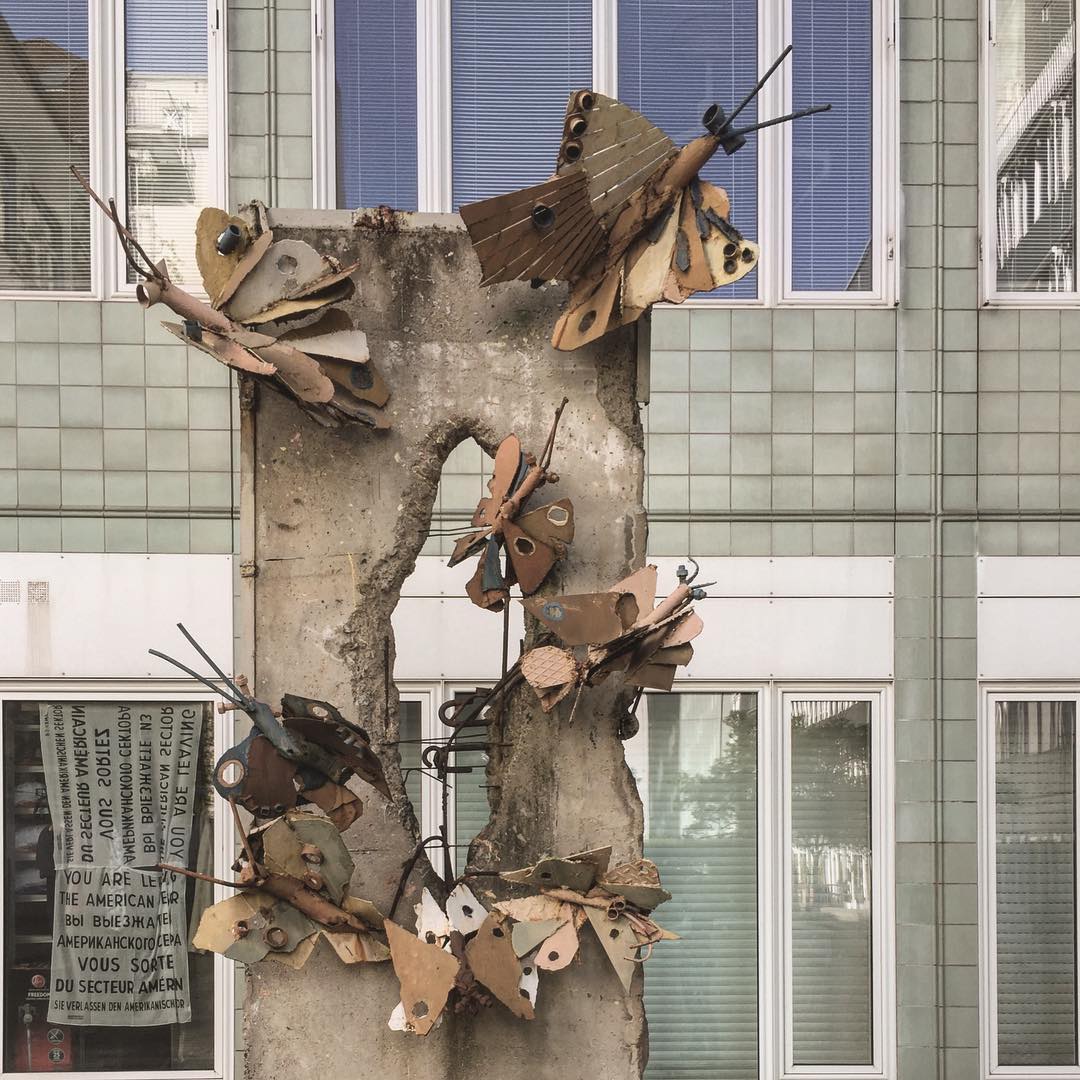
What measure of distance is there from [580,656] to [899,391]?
12.6 feet

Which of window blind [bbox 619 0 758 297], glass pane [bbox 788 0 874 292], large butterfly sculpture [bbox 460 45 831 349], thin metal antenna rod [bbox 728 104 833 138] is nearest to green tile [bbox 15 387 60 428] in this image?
window blind [bbox 619 0 758 297]

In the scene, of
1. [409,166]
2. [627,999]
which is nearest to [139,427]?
[409,166]

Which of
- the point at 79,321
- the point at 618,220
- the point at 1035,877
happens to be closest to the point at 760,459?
the point at 1035,877

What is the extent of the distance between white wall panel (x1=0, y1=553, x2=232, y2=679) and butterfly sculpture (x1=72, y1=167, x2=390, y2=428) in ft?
10.3

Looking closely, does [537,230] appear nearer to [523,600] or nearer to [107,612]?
[523,600]

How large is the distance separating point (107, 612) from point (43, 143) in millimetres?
2825

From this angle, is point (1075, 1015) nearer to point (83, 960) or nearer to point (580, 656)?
point (580, 656)

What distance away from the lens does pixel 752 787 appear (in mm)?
6383

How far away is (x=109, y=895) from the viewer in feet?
20.3

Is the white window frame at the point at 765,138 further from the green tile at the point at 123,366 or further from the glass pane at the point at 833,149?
the green tile at the point at 123,366

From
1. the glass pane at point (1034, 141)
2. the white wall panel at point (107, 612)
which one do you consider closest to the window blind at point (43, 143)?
the white wall panel at point (107, 612)

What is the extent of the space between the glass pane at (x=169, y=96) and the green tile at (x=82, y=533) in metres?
1.49

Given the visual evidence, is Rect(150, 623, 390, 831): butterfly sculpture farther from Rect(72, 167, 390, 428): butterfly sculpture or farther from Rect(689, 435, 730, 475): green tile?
Rect(689, 435, 730, 475): green tile

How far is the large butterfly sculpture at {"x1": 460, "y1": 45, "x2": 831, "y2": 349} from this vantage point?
3145 mm
